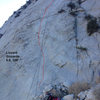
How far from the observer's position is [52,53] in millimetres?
13039

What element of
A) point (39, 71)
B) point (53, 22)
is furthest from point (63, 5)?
point (39, 71)

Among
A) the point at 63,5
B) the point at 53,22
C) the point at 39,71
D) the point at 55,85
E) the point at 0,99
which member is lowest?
the point at 0,99

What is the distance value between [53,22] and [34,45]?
2.40m

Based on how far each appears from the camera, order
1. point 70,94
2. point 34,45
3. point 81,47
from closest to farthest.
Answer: point 70,94, point 81,47, point 34,45

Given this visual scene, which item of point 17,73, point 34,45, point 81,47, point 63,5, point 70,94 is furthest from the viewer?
point 63,5

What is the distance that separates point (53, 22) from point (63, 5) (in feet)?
6.02

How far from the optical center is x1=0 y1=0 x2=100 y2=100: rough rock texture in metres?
11.4

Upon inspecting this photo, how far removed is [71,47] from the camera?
41.3 ft

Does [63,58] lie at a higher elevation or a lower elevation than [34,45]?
lower

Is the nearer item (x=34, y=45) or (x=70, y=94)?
(x=70, y=94)

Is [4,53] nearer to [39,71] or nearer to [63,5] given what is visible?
[39,71]

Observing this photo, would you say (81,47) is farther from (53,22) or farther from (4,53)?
(4,53)

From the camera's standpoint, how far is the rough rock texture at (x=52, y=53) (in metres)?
11.4

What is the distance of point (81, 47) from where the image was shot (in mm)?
12195
